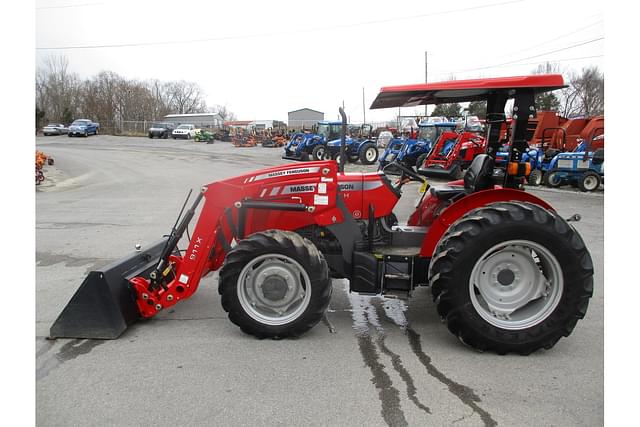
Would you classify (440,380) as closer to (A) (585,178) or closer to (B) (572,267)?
(B) (572,267)

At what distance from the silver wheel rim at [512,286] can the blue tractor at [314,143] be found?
2251 cm

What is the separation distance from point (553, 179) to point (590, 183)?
118 centimetres

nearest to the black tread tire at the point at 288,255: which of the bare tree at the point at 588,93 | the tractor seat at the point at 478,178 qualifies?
the tractor seat at the point at 478,178

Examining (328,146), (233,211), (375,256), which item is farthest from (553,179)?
(233,211)

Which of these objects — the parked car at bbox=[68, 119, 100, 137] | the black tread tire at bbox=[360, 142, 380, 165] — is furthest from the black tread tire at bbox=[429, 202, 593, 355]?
the parked car at bbox=[68, 119, 100, 137]

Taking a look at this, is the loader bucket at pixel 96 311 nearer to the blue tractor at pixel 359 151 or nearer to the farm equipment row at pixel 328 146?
the farm equipment row at pixel 328 146

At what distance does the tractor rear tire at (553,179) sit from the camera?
16078 mm

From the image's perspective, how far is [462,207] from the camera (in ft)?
13.8

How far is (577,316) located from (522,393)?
0.93m

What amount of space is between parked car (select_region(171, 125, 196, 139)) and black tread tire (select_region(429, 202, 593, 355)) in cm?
4456

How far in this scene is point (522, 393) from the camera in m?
3.20

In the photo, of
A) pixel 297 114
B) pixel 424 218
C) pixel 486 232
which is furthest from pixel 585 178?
pixel 297 114

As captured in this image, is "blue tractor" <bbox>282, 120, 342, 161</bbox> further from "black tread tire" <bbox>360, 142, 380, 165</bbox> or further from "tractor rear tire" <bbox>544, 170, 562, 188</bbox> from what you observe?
"tractor rear tire" <bbox>544, 170, 562, 188</bbox>

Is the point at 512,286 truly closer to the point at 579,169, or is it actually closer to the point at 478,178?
the point at 478,178
